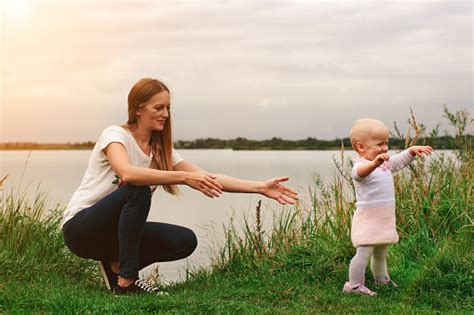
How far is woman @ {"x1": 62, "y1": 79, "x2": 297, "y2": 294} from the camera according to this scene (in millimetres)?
4641

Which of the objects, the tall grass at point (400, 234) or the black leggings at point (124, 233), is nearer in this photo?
the black leggings at point (124, 233)

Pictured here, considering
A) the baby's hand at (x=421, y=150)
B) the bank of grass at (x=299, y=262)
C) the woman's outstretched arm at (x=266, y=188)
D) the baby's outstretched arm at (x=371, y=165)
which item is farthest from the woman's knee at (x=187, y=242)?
the baby's hand at (x=421, y=150)

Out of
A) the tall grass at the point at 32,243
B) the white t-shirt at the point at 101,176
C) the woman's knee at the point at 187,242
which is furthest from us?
the tall grass at the point at 32,243

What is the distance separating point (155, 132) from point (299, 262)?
164 centimetres

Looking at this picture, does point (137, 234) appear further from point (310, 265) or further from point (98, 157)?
point (310, 265)

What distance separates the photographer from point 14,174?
6.97m

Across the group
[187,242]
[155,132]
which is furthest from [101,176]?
[187,242]

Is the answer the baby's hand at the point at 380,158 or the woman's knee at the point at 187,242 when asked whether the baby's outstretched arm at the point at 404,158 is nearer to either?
the baby's hand at the point at 380,158

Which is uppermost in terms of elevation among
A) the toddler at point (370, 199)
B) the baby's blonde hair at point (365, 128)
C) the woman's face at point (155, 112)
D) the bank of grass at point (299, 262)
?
the woman's face at point (155, 112)

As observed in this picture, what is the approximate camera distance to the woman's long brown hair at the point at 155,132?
4863 millimetres

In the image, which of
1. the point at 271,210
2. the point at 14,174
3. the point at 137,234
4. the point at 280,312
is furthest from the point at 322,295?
the point at 14,174

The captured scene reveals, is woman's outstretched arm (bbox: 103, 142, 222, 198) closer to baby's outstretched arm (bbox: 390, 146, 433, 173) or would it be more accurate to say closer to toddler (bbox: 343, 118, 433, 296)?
toddler (bbox: 343, 118, 433, 296)

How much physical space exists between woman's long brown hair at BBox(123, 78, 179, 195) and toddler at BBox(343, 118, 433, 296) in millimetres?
1429

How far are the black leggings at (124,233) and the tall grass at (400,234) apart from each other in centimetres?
86
